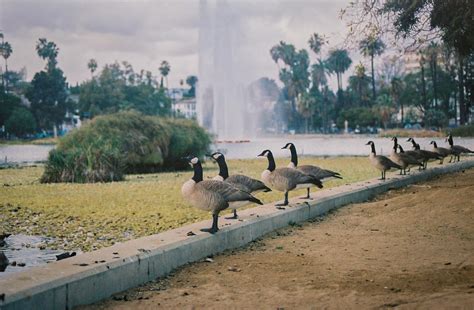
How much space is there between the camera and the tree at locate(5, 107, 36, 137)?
3906cm

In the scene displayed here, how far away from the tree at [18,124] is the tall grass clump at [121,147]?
12.9 m

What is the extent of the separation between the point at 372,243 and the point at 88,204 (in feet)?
25.6

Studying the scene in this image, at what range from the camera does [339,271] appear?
23.4 ft

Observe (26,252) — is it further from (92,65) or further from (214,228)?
(92,65)

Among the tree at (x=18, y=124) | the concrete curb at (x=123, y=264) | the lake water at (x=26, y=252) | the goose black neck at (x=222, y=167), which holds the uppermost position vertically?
the tree at (x=18, y=124)

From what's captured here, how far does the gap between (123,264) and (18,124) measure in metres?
39.1

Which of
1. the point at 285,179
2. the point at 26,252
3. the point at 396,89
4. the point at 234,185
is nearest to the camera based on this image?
the point at 26,252

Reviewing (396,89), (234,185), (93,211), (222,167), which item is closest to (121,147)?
(93,211)

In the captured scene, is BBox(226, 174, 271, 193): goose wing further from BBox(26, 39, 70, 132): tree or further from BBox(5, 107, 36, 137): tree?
BBox(26, 39, 70, 132): tree

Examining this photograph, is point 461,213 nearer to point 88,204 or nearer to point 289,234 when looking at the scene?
point 289,234

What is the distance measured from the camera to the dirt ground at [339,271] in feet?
19.4

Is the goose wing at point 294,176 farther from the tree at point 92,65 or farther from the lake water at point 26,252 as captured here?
the tree at point 92,65

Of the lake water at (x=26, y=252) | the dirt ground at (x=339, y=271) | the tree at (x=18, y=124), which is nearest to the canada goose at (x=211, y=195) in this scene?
the dirt ground at (x=339, y=271)

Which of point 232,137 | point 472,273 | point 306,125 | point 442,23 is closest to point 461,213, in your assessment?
point 472,273
